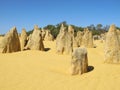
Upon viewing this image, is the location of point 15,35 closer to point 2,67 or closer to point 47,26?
point 2,67

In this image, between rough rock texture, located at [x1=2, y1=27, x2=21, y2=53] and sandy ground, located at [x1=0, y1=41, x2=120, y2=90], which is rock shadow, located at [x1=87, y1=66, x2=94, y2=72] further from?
rough rock texture, located at [x1=2, y1=27, x2=21, y2=53]

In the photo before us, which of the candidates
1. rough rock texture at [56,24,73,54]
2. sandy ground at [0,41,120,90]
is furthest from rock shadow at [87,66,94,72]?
rough rock texture at [56,24,73,54]

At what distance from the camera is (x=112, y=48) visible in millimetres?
10875

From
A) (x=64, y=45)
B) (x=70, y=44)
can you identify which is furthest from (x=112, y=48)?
(x=64, y=45)

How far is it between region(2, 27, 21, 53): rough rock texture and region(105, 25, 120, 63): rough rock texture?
858 centimetres

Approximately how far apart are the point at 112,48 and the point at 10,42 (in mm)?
8846

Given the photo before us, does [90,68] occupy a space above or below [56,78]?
above

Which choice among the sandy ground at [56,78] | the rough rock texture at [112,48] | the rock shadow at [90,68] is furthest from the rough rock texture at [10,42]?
the rough rock texture at [112,48]

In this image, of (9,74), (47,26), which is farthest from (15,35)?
(47,26)

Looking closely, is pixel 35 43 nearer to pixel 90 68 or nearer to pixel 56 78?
pixel 90 68

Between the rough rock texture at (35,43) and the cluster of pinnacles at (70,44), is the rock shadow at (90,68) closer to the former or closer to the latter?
the cluster of pinnacles at (70,44)

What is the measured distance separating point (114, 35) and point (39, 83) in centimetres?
455

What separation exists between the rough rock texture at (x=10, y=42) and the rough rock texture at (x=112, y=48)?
858cm

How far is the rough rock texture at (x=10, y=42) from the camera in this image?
17094mm
